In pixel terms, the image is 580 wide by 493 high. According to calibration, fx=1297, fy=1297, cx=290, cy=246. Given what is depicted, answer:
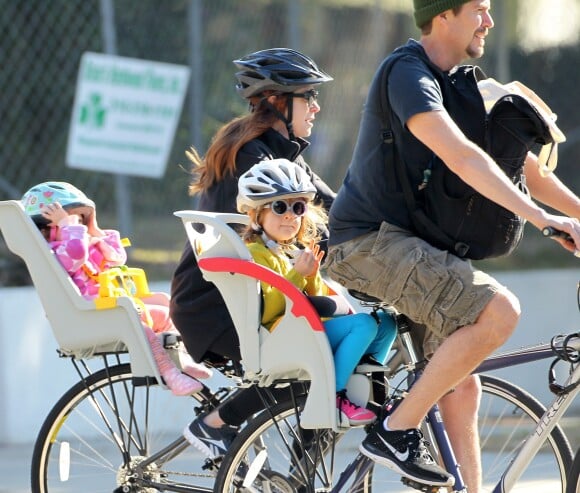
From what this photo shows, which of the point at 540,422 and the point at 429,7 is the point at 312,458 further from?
the point at 429,7

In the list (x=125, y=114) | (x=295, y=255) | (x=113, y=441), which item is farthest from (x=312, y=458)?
(x=125, y=114)

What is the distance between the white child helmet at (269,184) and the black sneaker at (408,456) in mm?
817

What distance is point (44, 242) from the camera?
4500 mm

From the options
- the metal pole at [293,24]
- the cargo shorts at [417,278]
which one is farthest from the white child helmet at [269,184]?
the metal pole at [293,24]

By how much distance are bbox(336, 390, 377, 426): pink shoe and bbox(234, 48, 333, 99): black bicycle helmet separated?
48.0 inches

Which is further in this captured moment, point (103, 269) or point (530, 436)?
point (103, 269)

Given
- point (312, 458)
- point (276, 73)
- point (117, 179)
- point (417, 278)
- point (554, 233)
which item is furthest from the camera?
point (117, 179)

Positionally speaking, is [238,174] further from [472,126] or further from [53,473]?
[53,473]

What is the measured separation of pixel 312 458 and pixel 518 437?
3.79 feet

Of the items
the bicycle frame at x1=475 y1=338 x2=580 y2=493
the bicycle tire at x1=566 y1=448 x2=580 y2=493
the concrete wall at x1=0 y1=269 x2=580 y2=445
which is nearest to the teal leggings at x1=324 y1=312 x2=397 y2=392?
the bicycle frame at x1=475 y1=338 x2=580 y2=493

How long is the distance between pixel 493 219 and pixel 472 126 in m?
0.30

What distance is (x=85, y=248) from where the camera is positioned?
15.1ft

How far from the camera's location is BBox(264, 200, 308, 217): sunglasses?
4.26 metres

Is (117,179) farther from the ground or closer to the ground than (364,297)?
closer to the ground
